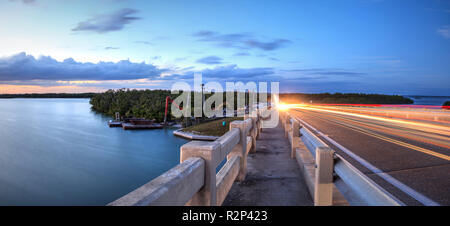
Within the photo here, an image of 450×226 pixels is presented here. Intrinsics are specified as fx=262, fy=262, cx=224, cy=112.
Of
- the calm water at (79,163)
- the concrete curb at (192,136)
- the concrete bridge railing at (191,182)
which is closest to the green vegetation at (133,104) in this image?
the calm water at (79,163)

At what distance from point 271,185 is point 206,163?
2478mm

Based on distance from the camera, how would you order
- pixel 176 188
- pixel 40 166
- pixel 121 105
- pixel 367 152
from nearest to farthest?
1. pixel 176 188
2. pixel 367 152
3. pixel 40 166
4. pixel 121 105

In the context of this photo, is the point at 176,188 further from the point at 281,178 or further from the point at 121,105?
the point at 121,105

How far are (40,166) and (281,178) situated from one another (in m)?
58.7

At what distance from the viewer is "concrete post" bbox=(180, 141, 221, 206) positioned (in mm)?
2682

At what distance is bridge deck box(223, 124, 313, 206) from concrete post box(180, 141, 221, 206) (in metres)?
1.38

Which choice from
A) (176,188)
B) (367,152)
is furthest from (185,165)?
(367,152)

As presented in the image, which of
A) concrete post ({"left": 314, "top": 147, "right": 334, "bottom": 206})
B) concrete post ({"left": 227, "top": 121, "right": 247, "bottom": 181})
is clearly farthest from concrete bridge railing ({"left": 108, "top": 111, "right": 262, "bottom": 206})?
concrete post ({"left": 314, "top": 147, "right": 334, "bottom": 206})

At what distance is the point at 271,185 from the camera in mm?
4805

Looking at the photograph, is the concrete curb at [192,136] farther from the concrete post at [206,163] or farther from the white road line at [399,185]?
the concrete post at [206,163]

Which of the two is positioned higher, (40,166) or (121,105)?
(121,105)

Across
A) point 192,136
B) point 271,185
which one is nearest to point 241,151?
point 271,185

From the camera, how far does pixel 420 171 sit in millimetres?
4949
